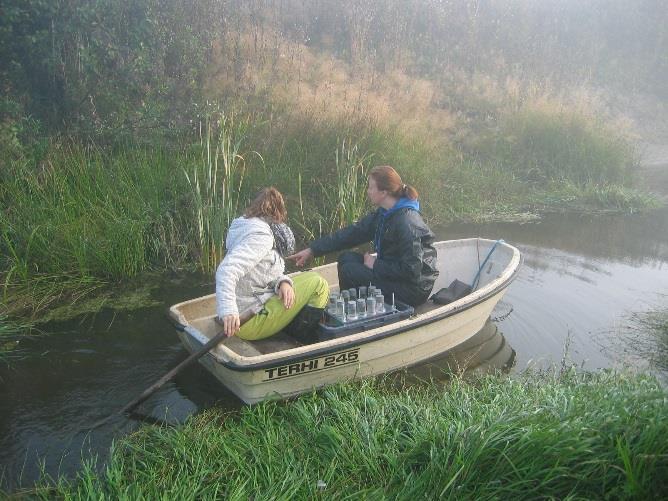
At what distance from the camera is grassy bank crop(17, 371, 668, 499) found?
9.29 ft

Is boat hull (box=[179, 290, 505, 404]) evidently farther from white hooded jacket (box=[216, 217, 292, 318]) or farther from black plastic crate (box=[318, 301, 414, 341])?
white hooded jacket (box=[216, 217, 292, 318])

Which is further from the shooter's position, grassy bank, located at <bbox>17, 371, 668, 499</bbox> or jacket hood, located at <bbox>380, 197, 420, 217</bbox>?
jacket hood, located at <bbox>380, 197, 420, 217</bbox>

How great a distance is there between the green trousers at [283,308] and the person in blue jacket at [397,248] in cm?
75

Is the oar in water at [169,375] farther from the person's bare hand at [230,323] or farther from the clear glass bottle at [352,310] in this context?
the clear glass bottle at [352,310]

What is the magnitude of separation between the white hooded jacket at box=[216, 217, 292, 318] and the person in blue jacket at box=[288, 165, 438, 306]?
0.99m

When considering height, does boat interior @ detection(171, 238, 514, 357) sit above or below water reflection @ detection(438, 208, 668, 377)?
above

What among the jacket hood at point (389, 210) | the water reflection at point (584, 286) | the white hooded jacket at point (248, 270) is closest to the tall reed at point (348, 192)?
the water reflection at point (584, 286)

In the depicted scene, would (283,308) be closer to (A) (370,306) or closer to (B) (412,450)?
(A) (370,306)

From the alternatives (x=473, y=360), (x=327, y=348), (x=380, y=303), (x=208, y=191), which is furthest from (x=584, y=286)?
(x=208, y=191)

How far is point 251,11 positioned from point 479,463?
11659mm

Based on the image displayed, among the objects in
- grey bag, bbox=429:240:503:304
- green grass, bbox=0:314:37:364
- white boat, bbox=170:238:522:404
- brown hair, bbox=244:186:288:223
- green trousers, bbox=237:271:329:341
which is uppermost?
brown hair, bbox=244:186:288:223

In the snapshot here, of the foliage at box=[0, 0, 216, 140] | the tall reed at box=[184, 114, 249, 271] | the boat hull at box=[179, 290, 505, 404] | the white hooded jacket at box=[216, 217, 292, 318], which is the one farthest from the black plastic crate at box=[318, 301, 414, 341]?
the foliage at box=[0, 0, 216, 140]

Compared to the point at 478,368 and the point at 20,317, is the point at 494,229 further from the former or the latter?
the point at 20,317

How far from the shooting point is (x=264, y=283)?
4492 millimetres
